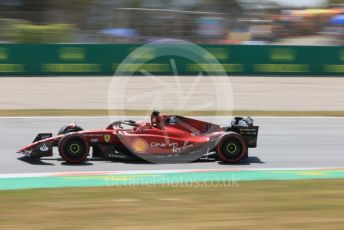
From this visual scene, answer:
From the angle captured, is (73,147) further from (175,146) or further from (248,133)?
(248,133)

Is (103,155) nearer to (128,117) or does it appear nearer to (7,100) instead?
(128,117)

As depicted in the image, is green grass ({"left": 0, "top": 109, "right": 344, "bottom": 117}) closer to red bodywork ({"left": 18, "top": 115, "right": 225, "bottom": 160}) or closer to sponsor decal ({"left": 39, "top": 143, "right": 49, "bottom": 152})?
→ red bodywork ({"left": 18, "top": 115, "right": 225, "bottom": 160})

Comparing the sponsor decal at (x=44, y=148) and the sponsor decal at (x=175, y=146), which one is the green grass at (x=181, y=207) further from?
the sponsor decal at (x=44, y=148)

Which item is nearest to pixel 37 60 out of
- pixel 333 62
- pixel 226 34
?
pixel 226 34

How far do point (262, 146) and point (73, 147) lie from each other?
3.72m

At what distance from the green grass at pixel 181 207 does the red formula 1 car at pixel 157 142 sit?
1471 mm

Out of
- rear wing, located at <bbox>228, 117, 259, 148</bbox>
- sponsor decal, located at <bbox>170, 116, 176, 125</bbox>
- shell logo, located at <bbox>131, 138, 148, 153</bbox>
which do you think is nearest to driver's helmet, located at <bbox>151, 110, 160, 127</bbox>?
sponsor decal, located at <bbox>170, 116, 176, 125</bbox>

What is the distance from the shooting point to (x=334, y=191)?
736cm

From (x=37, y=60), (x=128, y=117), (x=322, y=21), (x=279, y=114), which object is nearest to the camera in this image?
(x=128, y=117)

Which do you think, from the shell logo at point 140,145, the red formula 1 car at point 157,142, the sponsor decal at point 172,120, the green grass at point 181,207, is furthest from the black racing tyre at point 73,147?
the green grass at point 181,207

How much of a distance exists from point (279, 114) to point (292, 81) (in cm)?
761

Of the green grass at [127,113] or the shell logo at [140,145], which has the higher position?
the green grass at [127,113]

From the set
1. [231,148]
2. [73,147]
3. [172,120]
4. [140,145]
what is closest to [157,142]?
[140,145]

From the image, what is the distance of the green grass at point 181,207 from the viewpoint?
225 inches
